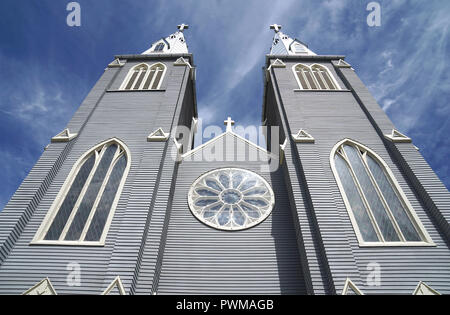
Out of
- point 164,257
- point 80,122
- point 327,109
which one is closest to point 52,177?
point 80,122

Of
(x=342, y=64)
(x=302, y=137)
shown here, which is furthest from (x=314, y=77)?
(x=302, y=137)

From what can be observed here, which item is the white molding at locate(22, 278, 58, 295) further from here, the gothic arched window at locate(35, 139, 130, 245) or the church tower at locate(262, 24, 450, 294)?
the church tower at locate(262, 24, 450, 294)

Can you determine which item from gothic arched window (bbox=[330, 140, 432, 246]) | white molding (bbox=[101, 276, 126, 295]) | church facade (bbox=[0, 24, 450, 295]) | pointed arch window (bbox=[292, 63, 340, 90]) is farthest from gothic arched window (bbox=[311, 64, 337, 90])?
white molding (bbox=[101, 276, 126, 295])

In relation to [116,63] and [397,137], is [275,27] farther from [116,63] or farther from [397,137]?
[397,137]

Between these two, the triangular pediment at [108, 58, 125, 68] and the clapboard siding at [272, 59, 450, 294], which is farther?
the triangular pediment at [108, 58, 125, 68]

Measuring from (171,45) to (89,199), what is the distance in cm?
1634

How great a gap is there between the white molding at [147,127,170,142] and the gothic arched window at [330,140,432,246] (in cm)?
671

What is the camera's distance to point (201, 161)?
11688 mm

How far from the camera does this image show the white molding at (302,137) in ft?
33.0

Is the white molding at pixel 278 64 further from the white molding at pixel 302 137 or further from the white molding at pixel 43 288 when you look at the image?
the white molding at pixel 43 288

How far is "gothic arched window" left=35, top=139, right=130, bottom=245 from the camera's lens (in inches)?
306

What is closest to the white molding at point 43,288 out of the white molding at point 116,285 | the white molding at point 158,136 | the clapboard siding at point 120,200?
the clapboard siding at point 120,200

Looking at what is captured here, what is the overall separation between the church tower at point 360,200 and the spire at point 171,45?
11512 millimetres

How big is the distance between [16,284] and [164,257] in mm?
3891
